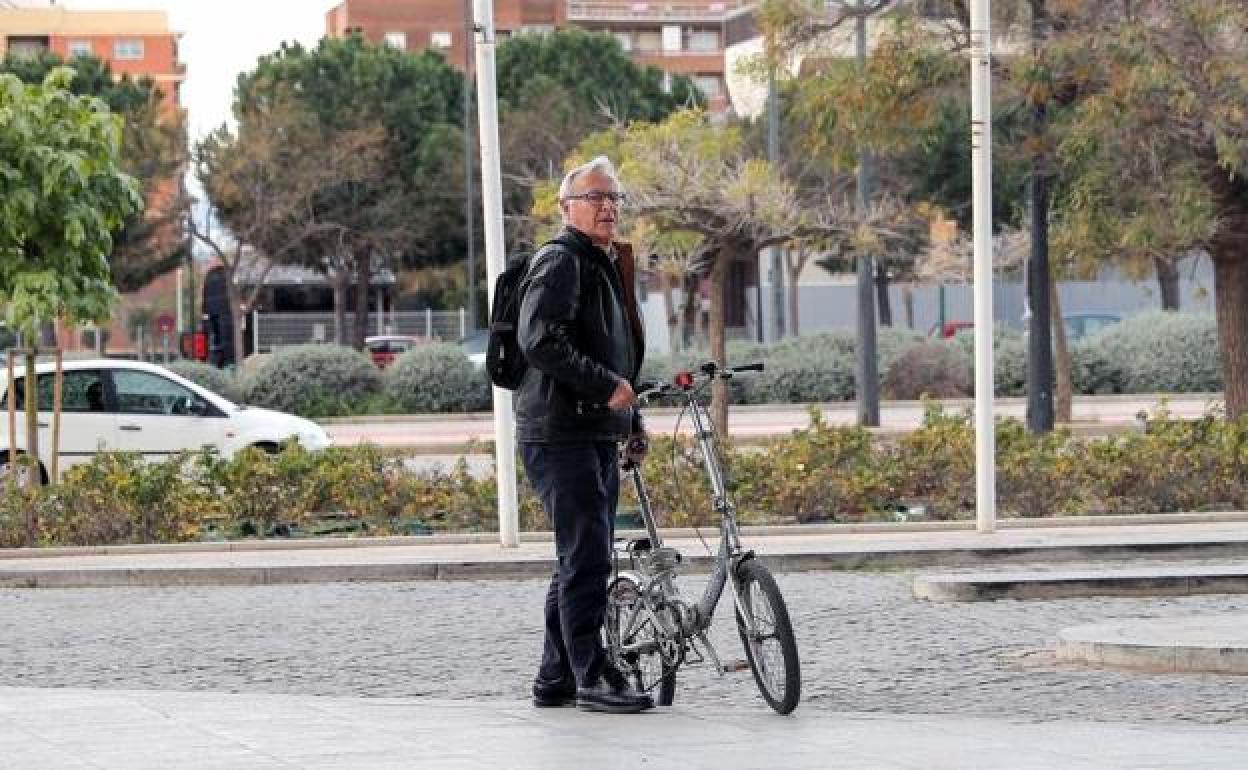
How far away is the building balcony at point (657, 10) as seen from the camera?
12812cm

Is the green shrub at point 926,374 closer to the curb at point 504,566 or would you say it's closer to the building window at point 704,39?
the curb at point 504,566

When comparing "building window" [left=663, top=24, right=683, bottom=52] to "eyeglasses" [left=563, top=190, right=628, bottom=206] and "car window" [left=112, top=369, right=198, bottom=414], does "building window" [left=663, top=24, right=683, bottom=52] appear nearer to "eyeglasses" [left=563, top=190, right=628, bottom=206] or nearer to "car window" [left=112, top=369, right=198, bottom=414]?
"car window" [left=112, top=369, right=198, bottom=414]

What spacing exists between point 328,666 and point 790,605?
10.6ft

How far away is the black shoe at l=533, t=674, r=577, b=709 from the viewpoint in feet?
33.0

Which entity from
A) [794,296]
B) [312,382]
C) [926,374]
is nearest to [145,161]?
[794,296]

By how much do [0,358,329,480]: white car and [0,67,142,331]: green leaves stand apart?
3095mm

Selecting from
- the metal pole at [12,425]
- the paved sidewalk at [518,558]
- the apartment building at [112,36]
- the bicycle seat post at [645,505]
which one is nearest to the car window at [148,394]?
the metal pole at [12,425]

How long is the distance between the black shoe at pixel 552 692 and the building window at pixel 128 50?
11975 cm

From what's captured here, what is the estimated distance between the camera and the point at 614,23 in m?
129

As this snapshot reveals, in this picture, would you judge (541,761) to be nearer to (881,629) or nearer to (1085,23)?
(881,629)

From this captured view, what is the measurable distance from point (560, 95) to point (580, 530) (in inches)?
2563

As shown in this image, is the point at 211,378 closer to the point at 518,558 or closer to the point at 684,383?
the point at 518,558

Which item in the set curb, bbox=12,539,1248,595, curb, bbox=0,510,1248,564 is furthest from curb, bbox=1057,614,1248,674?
curb, bbox=0,510,1248,564

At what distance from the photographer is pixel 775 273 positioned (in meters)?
56.2
